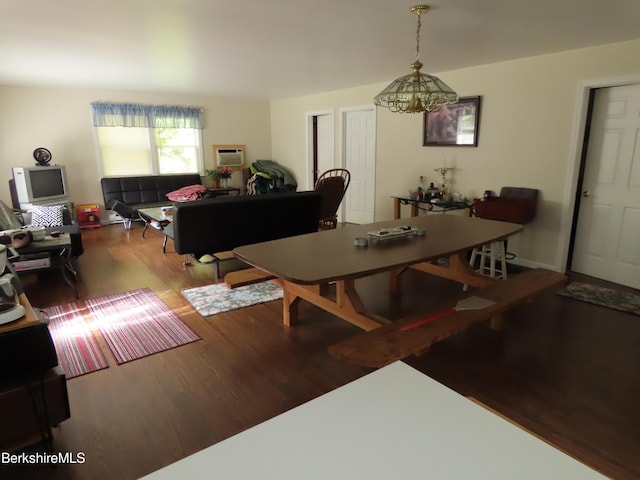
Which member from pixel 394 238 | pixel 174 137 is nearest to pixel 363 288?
pixel 394 238

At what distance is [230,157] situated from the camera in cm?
810

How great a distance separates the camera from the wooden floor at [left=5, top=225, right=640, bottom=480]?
6.07 feet

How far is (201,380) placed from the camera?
93.2 inches

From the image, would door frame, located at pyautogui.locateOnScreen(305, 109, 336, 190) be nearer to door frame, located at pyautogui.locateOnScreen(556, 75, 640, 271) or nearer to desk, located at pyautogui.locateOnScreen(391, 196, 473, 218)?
desk, located at pyautogui.locateOnScreen(391, 196, 473, 218)

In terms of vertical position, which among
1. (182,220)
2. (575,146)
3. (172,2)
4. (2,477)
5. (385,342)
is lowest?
(2,477)

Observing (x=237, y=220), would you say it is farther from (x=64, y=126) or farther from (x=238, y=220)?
(x=64, y=126)

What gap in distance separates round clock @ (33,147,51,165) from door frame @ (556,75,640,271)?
22.5ft

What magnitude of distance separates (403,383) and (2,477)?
181cm

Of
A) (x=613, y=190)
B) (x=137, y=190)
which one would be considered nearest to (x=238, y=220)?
(x=613, y=190)

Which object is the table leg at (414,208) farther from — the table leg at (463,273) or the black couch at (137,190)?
the black couch at (137,190)

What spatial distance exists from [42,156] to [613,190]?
7257mm

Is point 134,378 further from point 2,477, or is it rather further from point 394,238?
point 394,238

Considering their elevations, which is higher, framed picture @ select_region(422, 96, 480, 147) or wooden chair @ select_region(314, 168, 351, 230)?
framed picture @ select_region(422, 96, 480, 147)

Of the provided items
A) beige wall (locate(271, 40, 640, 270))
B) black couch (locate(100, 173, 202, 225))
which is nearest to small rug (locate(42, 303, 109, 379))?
black couch (locate(100, 173, 202, 225))
